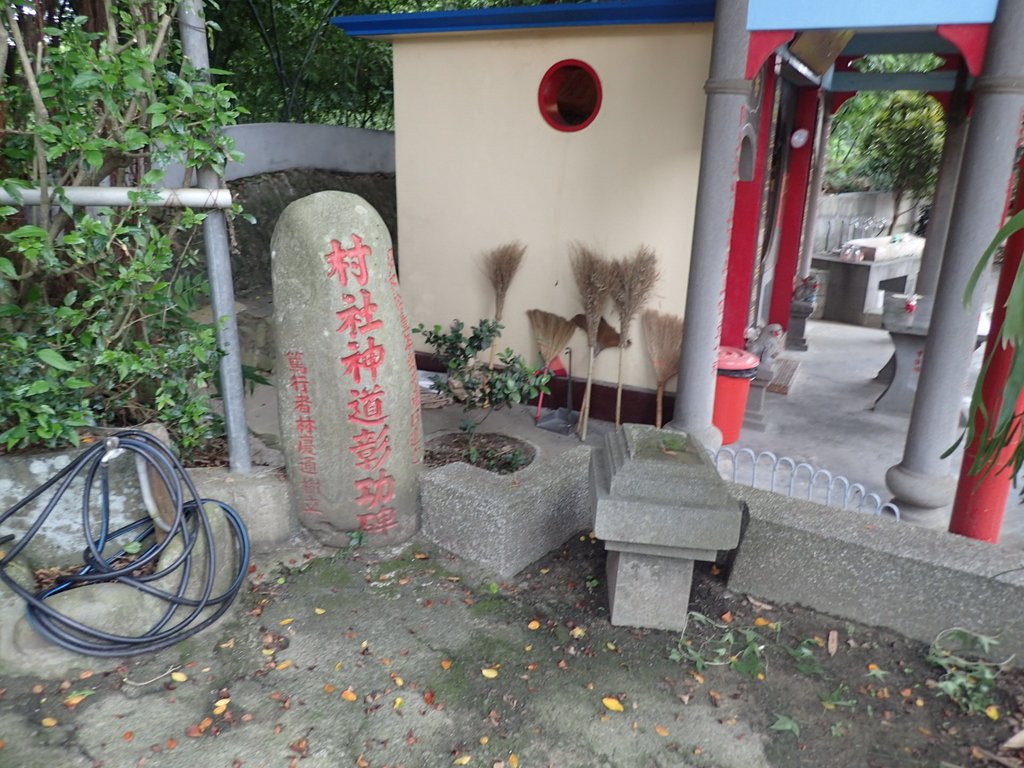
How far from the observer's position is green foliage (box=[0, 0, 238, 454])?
10.3ft

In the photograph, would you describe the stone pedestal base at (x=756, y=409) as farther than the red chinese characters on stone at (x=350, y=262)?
Yes

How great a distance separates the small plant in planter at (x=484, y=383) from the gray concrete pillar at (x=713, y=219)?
101 cm

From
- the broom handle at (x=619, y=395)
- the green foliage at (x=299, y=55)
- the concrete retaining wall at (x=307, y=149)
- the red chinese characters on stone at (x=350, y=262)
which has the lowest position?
the broom handle at (x=619, y=395)

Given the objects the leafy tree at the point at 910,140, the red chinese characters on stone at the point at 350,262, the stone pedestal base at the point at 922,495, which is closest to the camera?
the red chinese characters on stone at the point at 350,262

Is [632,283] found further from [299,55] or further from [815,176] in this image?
[299,55]

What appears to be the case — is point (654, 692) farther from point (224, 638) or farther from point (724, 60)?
point (724, 60)

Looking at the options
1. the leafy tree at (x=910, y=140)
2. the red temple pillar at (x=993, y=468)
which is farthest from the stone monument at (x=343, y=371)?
the leafy tree at (x=910, y=140)

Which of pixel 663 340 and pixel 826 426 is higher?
pixel 663 340

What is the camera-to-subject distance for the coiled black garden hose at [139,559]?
9.93 ft

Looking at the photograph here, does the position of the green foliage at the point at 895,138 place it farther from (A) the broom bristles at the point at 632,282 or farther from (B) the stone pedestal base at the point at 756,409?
(A) the broom bristles at the point at 632,282

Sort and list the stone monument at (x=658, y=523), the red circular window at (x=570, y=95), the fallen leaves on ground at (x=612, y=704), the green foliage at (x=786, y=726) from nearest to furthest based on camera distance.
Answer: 1. the green foliage at (x=786, y=726)
2. the fallen leaves on ground at (x=612, y=704)
3. the stone monument at (x=658, y=523)
4. the red circular window at (x=570, y=95)

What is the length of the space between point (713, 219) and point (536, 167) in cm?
200

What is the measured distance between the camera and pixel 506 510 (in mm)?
3775

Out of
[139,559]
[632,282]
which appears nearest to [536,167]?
[632,282]
